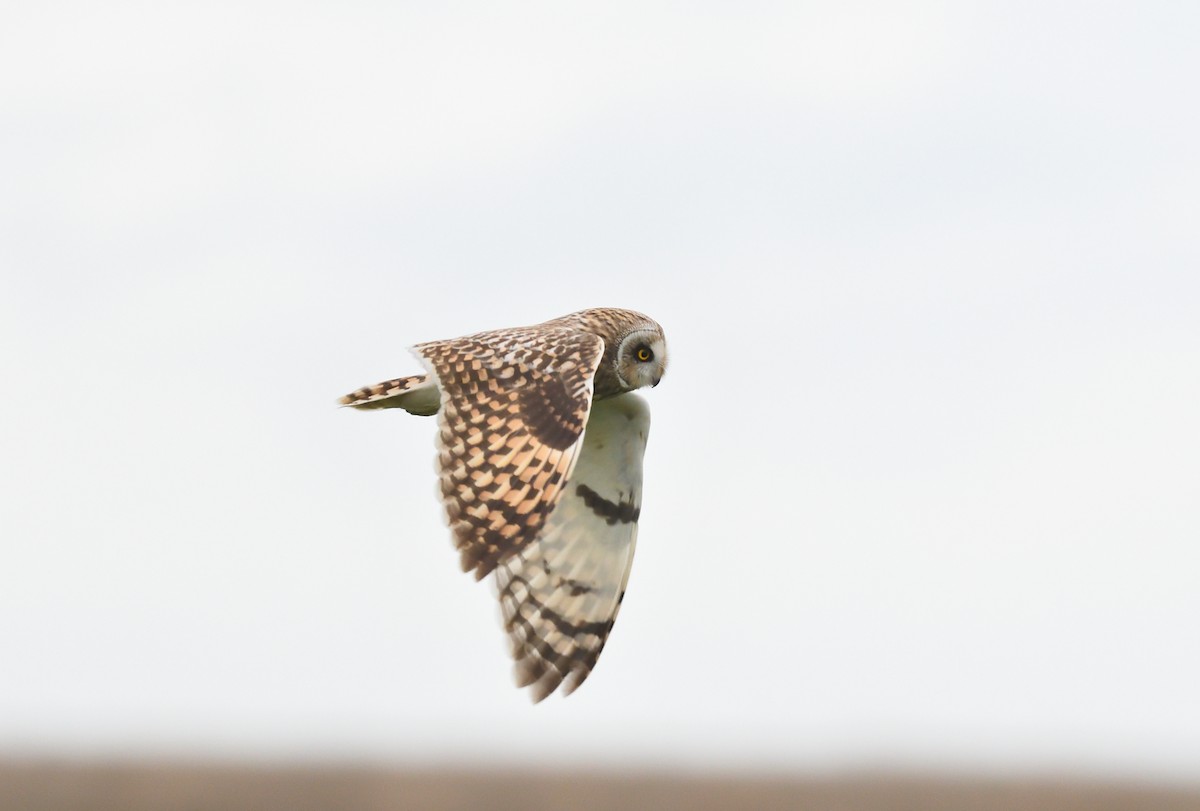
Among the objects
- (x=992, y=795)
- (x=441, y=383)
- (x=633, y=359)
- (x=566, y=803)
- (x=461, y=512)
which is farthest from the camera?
(x=992, y=795)

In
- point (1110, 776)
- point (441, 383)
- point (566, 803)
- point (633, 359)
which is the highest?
point (1110, 776)

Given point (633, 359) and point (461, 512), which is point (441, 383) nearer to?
point (461, 512)

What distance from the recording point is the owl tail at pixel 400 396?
9320 millimetres

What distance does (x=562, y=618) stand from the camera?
10062 mm

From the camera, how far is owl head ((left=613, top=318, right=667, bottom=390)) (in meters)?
9.98

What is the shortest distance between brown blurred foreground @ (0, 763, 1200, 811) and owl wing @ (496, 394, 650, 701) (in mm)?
15921

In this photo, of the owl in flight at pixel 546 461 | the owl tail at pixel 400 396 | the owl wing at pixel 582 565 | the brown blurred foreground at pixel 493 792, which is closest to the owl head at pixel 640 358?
the owl in flight at pixel 546 461

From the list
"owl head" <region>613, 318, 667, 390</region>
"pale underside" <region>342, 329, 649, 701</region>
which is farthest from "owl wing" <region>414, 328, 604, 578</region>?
"owl head" <region>613, 318, 667, 390</region>

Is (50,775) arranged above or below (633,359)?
above

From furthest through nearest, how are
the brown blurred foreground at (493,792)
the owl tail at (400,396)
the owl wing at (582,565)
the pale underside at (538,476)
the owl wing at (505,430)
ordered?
the brown blurred foreground at (493,792)
the owl wing at (582,565)
the owl tail at (400,396)
the pale underside at (538,476)
the owl wing at (505,430)

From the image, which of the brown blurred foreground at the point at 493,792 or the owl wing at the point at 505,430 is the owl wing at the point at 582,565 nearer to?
the owl wing at the point at 505,430

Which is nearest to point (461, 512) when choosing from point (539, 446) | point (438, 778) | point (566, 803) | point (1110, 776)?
point (539, 446)

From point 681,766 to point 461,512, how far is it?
69.3ft

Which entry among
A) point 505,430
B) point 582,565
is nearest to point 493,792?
point 582,565
